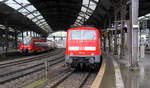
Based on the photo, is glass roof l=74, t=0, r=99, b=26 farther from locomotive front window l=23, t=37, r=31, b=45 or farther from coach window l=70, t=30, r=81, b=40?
coach window l=70, t=30, r=81, b=40

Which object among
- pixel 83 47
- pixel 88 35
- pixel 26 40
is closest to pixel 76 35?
pixel 88 35

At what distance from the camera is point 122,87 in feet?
32.8

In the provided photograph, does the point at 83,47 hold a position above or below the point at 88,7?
below

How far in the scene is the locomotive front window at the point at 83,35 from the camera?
58.2 feet

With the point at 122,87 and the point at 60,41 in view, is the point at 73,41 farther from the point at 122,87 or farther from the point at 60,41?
the point at 60,41

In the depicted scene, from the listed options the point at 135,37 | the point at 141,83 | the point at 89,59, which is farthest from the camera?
the point at 89,59

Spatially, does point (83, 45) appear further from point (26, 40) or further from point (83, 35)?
point (26, 40)

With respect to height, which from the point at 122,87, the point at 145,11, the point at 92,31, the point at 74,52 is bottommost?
the point at 122,87

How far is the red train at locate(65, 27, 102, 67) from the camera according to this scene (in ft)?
56.5

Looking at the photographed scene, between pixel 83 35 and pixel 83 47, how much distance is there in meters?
0.87

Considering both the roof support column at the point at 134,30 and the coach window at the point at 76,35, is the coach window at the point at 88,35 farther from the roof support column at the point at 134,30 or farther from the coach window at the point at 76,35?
the roof support column at the point at 134,30

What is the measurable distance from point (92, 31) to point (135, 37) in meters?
3.58

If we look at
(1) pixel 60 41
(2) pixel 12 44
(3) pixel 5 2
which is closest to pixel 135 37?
(3) pixel 5 2

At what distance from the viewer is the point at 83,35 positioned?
1778 cm
